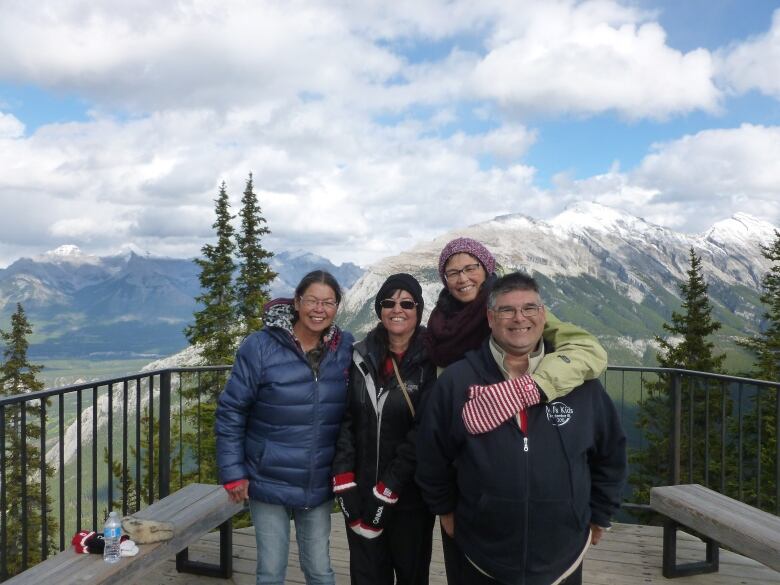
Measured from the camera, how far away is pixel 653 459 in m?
22.0

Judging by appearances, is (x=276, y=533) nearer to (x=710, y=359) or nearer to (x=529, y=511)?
(x=529, y=511)

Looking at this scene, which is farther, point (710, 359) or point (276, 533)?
point (710, 359)

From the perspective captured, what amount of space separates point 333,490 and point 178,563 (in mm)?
2115

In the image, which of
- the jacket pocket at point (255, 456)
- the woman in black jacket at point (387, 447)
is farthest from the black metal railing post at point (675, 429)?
the jacket pocket at point (255, 456)

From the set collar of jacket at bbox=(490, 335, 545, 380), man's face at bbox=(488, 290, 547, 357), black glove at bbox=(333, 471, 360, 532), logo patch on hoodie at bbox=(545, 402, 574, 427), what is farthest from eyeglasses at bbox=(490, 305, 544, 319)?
black glove at bbox=(333, 471, 360, 532)

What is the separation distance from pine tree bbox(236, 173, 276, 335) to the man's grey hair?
23.1 metres

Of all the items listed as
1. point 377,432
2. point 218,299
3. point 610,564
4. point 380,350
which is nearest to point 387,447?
point 377,432

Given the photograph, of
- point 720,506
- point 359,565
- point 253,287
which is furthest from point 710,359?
→ point 359,565

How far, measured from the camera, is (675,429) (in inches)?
195

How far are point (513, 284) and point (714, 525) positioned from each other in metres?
2.29

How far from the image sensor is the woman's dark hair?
10.3 ft

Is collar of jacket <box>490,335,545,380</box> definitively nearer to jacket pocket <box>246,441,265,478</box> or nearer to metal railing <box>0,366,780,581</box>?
jacket pocket <box>246,441,265,478</box>

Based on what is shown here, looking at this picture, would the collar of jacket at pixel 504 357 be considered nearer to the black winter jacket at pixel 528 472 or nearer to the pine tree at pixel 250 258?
the black winter jacket at pixel 528 472

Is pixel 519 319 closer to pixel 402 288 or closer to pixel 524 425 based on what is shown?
pixel 524 425
